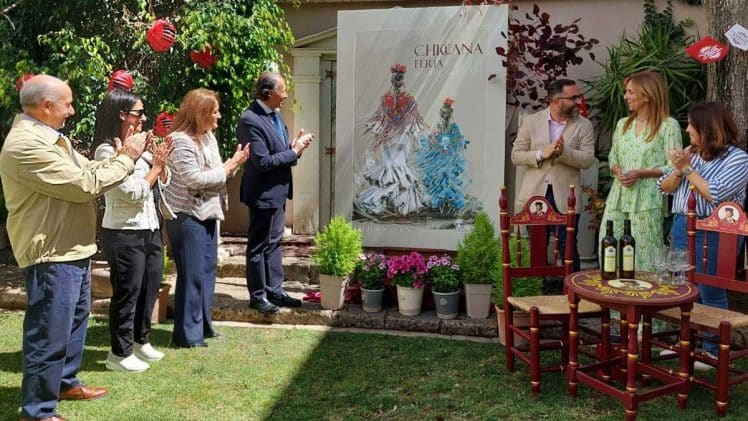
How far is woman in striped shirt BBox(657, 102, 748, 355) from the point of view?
14.5 feet

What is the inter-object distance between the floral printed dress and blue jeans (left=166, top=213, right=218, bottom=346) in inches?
109

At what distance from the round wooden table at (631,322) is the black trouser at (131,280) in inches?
100

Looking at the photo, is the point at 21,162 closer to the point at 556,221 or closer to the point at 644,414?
the point at 556,221

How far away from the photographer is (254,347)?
5.02 m

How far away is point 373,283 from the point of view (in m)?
5.64

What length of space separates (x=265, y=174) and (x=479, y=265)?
1.77 metres

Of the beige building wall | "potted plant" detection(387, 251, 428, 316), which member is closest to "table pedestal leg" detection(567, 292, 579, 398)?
"potted plant" detection(387, 251, 428, 316)

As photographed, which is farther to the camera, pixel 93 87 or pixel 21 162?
pixel 93 87

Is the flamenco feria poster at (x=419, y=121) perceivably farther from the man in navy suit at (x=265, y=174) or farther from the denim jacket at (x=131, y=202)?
the denim jacket at (x=131, y=202)

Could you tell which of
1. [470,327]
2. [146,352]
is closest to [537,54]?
[470,327]

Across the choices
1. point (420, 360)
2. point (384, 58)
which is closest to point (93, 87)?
point (384, 58)

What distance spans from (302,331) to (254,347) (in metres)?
0.49

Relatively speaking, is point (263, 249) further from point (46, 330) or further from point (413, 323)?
point (46, 330)

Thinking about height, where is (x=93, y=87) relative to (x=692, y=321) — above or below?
above
